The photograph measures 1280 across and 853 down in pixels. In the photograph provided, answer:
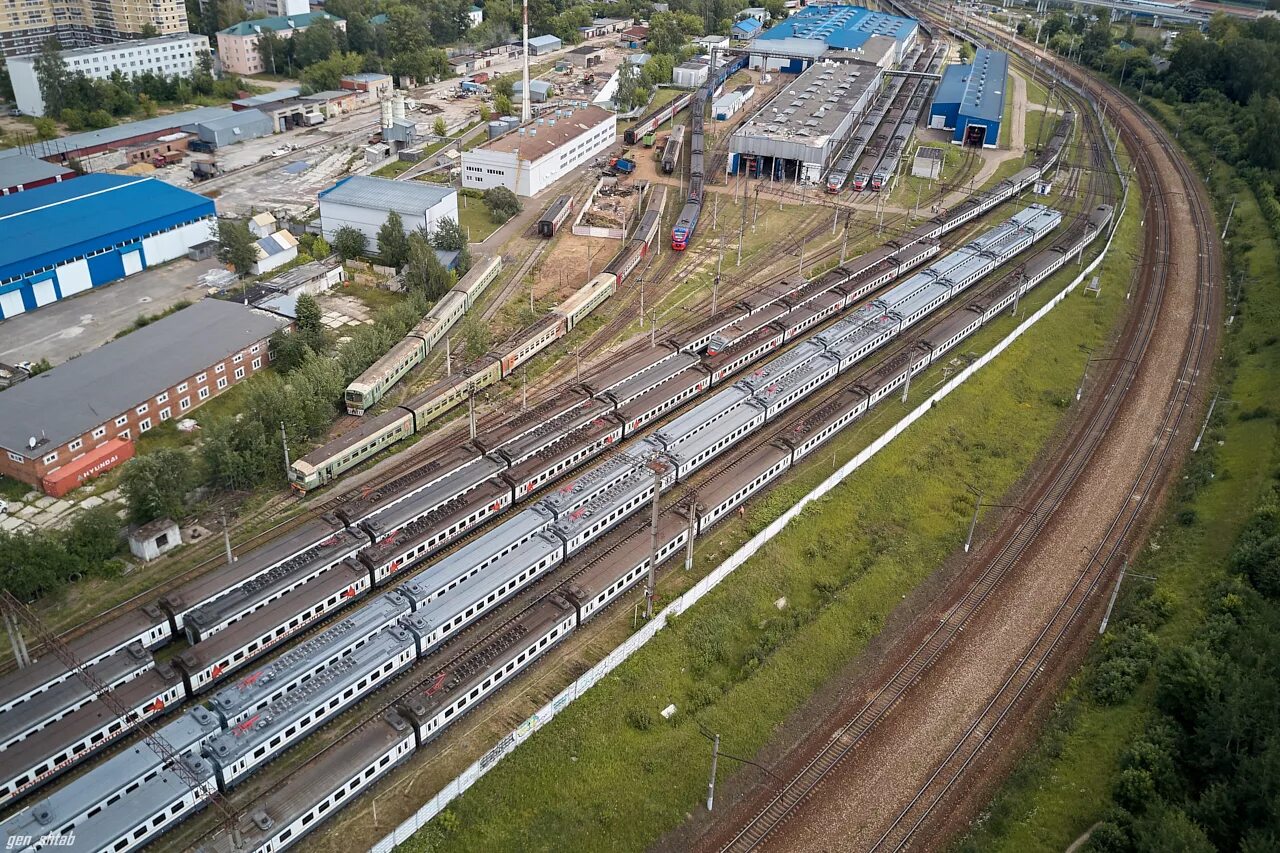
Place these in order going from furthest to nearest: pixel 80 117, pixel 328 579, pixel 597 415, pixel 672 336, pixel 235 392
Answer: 1. pixel 80 117
2. pixel 672 336
3. pixel 235 392
4. pixel 597 415
5. pixel 328 579

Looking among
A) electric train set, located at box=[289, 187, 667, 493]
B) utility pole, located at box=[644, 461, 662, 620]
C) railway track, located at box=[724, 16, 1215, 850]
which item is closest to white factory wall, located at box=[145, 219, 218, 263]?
electric train set, located at box=[289, 187, 667, 493]

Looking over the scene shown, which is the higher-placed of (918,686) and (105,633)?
(105,633)

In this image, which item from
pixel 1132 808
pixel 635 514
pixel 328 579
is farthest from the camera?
pixel 635 514

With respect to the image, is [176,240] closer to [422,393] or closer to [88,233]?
[88,233]

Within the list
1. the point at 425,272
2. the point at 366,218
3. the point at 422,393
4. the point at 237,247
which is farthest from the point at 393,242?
the point at 422,393

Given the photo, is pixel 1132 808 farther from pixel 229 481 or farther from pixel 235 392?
pixel 235 392

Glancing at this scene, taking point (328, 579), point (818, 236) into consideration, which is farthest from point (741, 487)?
point (818, 236)
